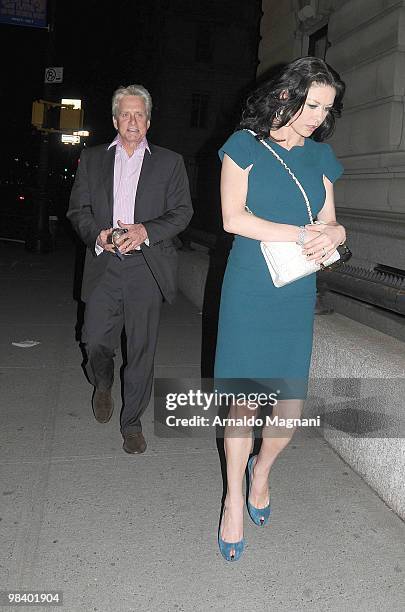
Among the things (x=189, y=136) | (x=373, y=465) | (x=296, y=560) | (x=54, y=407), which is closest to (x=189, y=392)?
(x=54, y=407)

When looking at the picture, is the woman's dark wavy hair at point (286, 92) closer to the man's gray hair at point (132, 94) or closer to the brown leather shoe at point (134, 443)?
the man's gray hair at point (132, 94)

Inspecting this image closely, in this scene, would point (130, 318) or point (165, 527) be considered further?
point (130, 318)

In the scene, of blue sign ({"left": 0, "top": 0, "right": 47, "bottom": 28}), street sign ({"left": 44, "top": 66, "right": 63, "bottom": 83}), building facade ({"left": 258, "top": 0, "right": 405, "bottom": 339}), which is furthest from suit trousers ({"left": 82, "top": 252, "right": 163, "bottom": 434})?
blue sign ({"left": 0, "top": 0, "right": 47, "bottom": 28})

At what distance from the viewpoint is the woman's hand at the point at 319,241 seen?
2.77 m

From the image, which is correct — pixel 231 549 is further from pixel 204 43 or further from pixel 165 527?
pixel 204 43

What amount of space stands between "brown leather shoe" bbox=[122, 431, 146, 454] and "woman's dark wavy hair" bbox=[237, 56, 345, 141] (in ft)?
7.13

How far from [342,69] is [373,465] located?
22.7 feet

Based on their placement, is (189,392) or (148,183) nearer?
(148,183)

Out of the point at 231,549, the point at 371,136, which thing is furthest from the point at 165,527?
the point at 371,136

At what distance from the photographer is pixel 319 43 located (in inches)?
411

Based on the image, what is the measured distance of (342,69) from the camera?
29.5 ft

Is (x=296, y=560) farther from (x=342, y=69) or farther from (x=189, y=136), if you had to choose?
(x=189, y=136)

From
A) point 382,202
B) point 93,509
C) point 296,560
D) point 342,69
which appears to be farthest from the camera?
point 342,69

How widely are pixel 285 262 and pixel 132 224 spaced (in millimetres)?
1387
